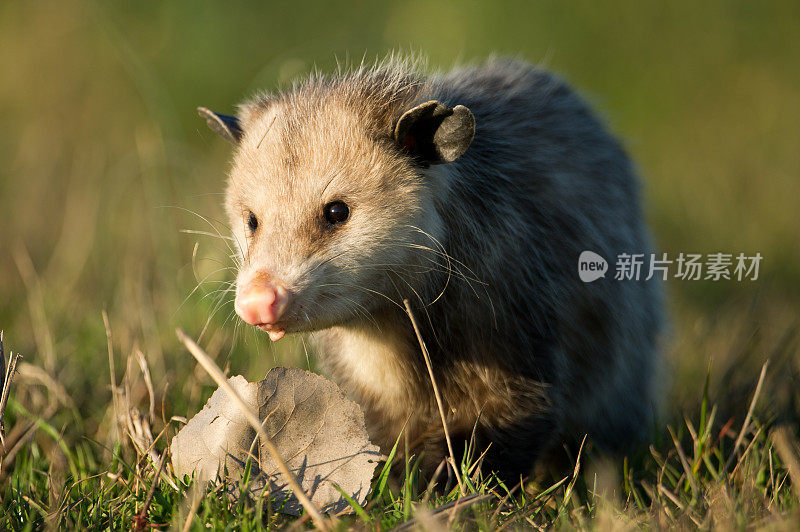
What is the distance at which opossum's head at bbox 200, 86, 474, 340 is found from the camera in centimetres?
212

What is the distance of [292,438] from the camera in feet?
7.06

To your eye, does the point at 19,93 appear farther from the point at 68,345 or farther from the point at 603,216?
A: the point at 603,216

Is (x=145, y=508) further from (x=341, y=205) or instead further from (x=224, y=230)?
(x=224, y=230)

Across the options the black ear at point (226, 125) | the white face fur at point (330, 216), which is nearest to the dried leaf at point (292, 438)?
the white face fur at point (330, 216)

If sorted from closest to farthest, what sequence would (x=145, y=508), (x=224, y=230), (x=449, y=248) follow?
1. (x=145, y=508)
2. (x=449, y=248)
3. (x=224, y=230)

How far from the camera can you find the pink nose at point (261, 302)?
78.5 inches

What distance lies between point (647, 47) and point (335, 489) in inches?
231

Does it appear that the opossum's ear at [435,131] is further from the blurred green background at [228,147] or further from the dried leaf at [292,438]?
the blurred green background at [228,147]

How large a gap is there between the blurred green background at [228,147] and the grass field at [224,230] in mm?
19

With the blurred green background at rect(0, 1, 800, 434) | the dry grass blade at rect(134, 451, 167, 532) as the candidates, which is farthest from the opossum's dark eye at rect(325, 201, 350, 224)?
the blurred green background at rect(0, 1, 800, 434)

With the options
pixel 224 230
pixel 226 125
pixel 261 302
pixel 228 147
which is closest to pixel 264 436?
pixel 261 302

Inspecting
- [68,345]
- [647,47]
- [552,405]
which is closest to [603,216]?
[552,405]

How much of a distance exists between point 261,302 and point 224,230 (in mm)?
2476

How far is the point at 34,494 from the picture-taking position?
2.21m
